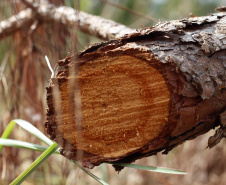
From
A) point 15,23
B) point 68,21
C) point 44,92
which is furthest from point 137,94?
point 44,92

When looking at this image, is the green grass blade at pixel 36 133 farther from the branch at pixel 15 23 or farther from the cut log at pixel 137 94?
the branch at pixel 15 23

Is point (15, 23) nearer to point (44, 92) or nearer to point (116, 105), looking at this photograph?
point (44, 92)

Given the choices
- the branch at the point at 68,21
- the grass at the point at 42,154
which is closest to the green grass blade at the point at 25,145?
the grass at the point at 42,154

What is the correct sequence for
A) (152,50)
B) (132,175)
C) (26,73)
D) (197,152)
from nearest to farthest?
(152,50), (26,73), (197,152), (132,175)

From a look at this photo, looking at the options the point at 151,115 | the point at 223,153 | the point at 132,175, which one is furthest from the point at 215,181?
Result: the point at 151,115

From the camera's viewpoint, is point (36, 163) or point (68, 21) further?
point (68, 21)

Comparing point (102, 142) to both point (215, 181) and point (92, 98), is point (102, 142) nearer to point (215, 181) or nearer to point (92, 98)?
point (92, 98)
